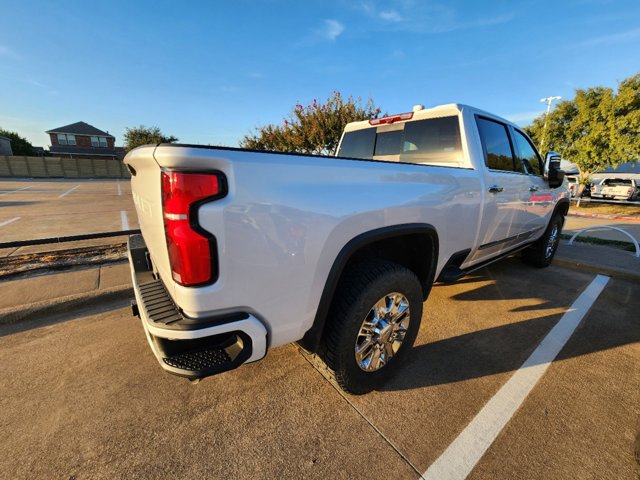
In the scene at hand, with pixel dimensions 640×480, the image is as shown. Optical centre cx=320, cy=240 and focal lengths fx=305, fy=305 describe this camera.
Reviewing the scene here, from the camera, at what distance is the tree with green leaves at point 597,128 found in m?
12.8

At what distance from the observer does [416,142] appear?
313cm

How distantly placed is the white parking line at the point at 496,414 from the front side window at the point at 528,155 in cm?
188

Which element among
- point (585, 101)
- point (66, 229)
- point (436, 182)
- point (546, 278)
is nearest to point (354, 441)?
point (436, 182)

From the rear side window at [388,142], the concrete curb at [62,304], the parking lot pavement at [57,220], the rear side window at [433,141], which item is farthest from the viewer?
the parking lot pavement at [57,220]

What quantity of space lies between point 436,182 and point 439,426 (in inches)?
62.2

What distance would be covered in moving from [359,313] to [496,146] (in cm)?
250

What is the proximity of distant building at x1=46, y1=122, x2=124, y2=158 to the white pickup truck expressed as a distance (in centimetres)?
6348

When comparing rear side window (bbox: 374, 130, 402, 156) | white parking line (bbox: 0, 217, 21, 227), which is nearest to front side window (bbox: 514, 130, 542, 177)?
rear side window (bbox: 374, 130, 402, 156)

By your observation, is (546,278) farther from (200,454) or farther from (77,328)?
(77,328)

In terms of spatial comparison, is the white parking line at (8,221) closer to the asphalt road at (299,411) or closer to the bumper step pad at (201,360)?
the asphalt road at (299,411)

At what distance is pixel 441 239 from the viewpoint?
7.71 feet

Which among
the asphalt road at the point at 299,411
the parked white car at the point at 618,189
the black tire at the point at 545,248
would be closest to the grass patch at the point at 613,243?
the black tire at the point at 545,248

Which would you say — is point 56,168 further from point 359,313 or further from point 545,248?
point 545,248

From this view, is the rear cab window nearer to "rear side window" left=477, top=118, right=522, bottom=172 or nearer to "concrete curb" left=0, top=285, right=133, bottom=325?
"rear side window" left=477, top=118, right=522, bottom=172
